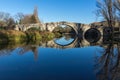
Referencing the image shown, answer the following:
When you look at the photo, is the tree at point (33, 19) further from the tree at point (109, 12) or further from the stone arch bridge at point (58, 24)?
the tree at point (109, 12)

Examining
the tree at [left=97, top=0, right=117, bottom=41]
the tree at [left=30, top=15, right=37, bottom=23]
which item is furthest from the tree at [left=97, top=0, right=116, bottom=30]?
the tree at [left=30, top=15, right=37, bottom=23]

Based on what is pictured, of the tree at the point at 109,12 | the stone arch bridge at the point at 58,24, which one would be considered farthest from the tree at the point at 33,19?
the tree at the point at 109,12

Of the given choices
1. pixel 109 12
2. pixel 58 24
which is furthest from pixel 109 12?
pixel 58 24

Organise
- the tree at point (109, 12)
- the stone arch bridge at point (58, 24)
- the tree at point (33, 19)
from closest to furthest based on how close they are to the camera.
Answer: the tree at point (109, 12) → the stone arch bridge at point (58, 24) → the tree at point (33, 19)

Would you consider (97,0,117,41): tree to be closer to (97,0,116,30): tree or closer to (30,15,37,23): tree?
(97,0,116,30): tree

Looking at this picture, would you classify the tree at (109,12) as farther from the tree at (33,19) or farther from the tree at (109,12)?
the tree at (33,19)

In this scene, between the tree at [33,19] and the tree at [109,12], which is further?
the tree at [33,19]

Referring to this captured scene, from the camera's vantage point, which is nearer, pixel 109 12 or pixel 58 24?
pixel 109 12

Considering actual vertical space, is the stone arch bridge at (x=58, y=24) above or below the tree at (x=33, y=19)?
below

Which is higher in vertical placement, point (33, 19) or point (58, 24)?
point (33, 19)

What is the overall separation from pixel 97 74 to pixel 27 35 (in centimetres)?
3115

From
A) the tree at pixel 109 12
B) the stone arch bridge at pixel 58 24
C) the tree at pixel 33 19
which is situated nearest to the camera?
the tree at pixel 109 12

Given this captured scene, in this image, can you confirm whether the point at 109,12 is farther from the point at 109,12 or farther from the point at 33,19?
the point at 33,19

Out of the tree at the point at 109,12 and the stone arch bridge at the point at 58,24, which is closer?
the tree at the point at 109,12
